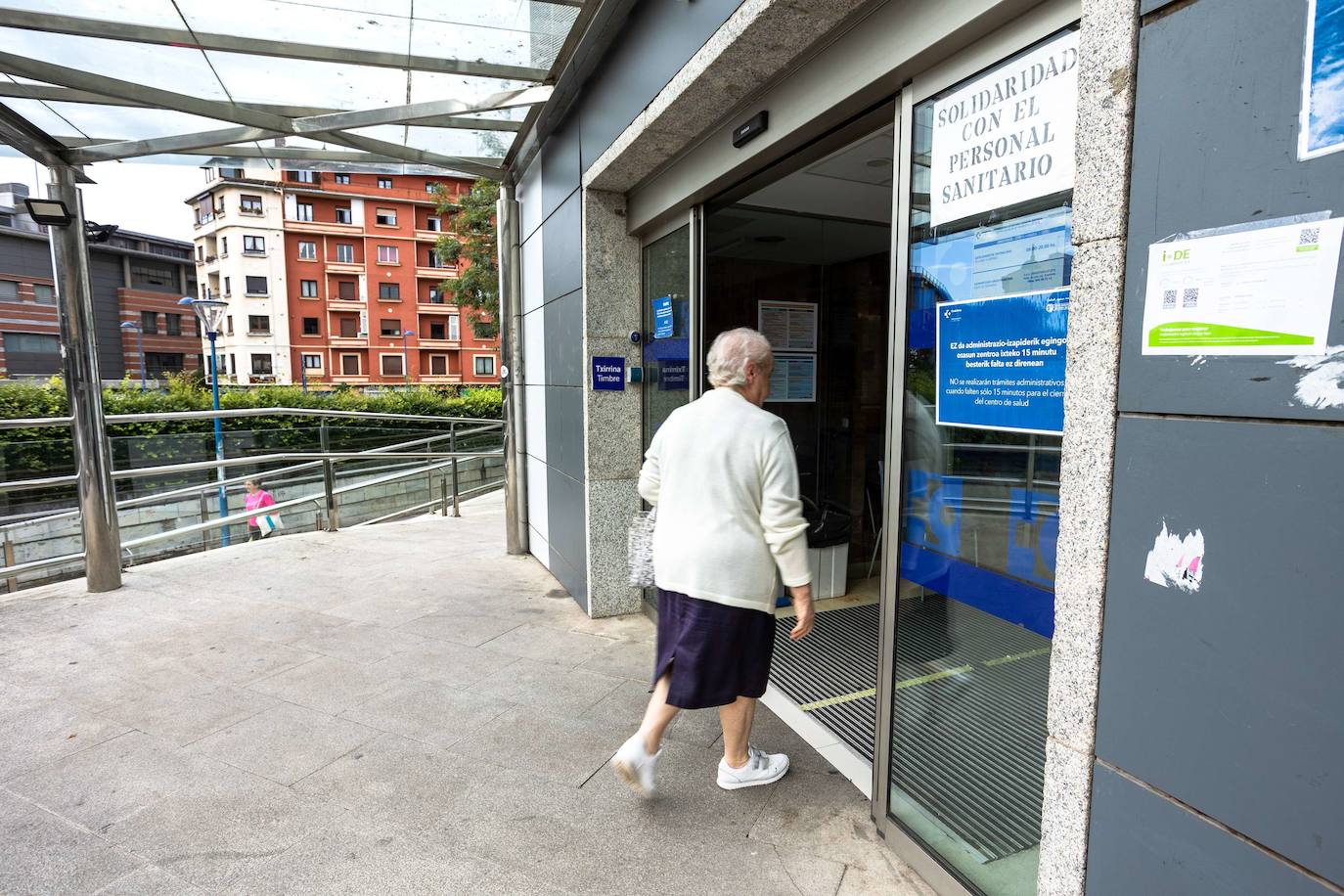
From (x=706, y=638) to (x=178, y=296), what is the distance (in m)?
69.3

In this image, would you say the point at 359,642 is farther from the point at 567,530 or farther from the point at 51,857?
the point at 51,857

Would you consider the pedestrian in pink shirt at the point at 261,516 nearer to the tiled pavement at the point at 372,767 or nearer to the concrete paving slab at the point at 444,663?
the tiled pavement at the point at 372,767

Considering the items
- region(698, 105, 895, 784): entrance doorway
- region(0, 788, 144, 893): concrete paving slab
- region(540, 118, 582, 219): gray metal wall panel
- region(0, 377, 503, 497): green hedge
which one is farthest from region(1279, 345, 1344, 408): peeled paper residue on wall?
region(0, 377, 503, 497): green hedge

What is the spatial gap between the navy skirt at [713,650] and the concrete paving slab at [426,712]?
1215 millimetres

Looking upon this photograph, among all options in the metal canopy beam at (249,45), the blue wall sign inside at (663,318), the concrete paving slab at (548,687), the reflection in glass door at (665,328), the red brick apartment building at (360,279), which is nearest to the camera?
the concrete paving slab at (548,687)

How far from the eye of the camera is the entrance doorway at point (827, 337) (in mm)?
4082

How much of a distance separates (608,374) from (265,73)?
277 centimetres

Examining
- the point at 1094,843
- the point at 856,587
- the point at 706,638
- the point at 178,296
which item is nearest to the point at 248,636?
the point at 706,638

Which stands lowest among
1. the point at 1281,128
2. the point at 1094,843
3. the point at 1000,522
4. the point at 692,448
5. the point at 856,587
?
the point at 856,587

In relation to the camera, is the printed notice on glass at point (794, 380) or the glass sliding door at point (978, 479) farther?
the printed notice on glass at point (794, 380)

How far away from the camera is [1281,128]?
1110mm

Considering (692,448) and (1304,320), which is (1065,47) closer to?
(1304,320)

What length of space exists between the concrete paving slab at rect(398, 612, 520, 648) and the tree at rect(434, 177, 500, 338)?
41.9 feet

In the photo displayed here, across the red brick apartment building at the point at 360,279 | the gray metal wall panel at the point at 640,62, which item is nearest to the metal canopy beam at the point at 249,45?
the gray metal wall panel at the point at 640,62
